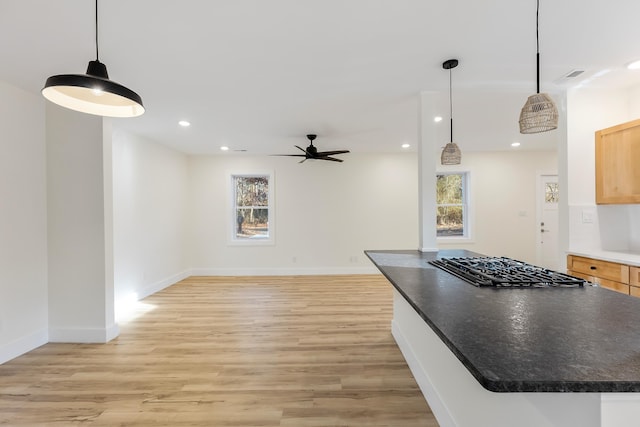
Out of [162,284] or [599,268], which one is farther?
[162,284]

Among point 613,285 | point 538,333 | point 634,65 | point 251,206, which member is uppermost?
point 634,65

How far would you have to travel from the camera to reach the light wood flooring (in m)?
1.92

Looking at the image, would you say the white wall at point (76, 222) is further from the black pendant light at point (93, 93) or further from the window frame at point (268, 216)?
the window frame at point (268, 216)


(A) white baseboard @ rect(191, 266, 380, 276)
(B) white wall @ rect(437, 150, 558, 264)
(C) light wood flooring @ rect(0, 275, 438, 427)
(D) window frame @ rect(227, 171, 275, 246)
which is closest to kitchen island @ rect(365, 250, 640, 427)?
(C) light wood flooring @ rect(0, 275, 438, 427)

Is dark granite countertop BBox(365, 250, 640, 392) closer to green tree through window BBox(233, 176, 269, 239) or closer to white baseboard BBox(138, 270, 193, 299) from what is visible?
white baseboard BBox(138, 270, 193, 299)

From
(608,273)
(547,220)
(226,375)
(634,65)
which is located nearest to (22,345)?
(226,375)

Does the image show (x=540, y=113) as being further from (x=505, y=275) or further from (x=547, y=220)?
(x=547, y=220)

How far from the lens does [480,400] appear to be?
1.37 meters

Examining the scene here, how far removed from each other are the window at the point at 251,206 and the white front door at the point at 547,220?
223 inches

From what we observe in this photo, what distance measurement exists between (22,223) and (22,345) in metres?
1.15

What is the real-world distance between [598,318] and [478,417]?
713 millimetres

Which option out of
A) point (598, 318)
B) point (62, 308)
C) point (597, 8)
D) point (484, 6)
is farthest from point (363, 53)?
point (62, 308)

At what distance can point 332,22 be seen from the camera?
6.06 ft

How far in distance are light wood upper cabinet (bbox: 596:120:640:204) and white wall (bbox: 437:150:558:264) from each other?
128 inches
